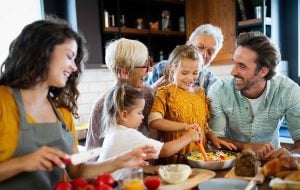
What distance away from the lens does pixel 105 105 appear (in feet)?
5.49

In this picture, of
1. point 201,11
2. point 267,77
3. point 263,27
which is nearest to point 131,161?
point 267,77

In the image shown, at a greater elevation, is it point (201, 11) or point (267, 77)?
point (201, 11)

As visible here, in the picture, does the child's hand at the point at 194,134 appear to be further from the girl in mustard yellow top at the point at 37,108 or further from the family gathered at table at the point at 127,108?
the girl in mustard yellow top at the point at 37,108

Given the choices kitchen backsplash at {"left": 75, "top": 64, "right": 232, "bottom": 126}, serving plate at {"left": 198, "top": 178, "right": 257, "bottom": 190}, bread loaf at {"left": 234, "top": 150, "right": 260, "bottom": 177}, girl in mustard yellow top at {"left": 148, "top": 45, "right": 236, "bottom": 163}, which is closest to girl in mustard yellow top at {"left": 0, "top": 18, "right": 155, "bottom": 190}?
serving plate at {"left": 198, "top": 178, "right": 257, "bottom": 190}

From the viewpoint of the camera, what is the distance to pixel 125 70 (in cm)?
186

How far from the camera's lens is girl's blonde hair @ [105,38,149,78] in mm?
1839

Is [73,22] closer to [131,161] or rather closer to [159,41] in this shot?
[159,41]

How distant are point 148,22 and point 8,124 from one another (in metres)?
2.86

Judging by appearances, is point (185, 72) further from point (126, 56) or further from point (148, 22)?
point (148, 22)

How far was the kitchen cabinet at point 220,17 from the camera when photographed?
365cm

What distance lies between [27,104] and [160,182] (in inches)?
24.0

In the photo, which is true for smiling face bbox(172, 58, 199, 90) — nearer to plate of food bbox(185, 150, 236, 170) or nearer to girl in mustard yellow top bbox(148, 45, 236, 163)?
girl in mustard yellow top bbox(148, 45, 236, 163)

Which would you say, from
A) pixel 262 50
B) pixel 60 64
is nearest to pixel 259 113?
pixel 262 50

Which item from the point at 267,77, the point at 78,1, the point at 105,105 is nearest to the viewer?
the point at 105,105
